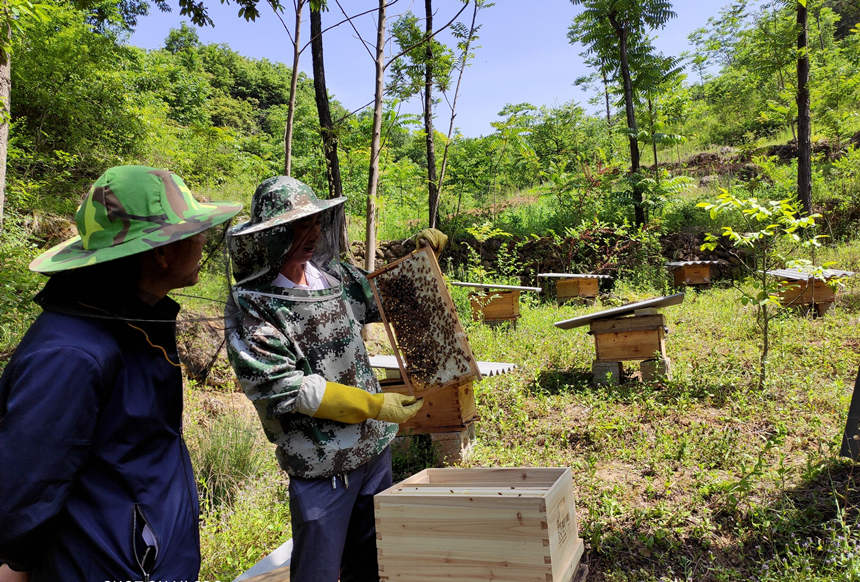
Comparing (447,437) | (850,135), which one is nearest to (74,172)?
(447,437)

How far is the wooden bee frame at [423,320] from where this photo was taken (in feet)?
7.72

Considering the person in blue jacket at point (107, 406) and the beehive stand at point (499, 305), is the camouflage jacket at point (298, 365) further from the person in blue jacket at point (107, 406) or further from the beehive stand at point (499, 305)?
the beehive stand at point (499, 305)

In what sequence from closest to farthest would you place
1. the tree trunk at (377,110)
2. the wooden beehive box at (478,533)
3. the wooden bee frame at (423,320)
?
the wooden beehive box at (478,533)
the wooden bee frame at (423,320)
the tree trunk at (377,110)

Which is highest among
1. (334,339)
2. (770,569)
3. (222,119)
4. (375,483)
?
(222,119)

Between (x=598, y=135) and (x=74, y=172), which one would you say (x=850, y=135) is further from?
(x=74, y=172)

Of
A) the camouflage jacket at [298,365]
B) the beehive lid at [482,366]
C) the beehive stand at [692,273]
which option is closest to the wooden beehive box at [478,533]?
the camouflage jacket at [298,365]

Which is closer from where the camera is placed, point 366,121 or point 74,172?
point 74,172

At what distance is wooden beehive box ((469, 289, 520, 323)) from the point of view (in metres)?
7.96

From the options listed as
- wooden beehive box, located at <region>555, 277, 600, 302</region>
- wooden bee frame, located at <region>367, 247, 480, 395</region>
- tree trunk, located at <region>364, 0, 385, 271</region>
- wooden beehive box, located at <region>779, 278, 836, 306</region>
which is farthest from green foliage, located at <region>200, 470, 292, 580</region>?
wooden beehive box, located at <region>555, 277, 600, 302</region>

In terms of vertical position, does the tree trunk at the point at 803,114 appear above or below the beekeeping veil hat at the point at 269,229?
above

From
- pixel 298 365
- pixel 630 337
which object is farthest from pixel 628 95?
pixel 298 365

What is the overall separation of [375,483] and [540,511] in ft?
2.36

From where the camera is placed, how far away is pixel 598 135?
20.4 meters

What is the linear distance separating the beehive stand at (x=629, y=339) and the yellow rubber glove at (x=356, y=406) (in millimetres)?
3540
